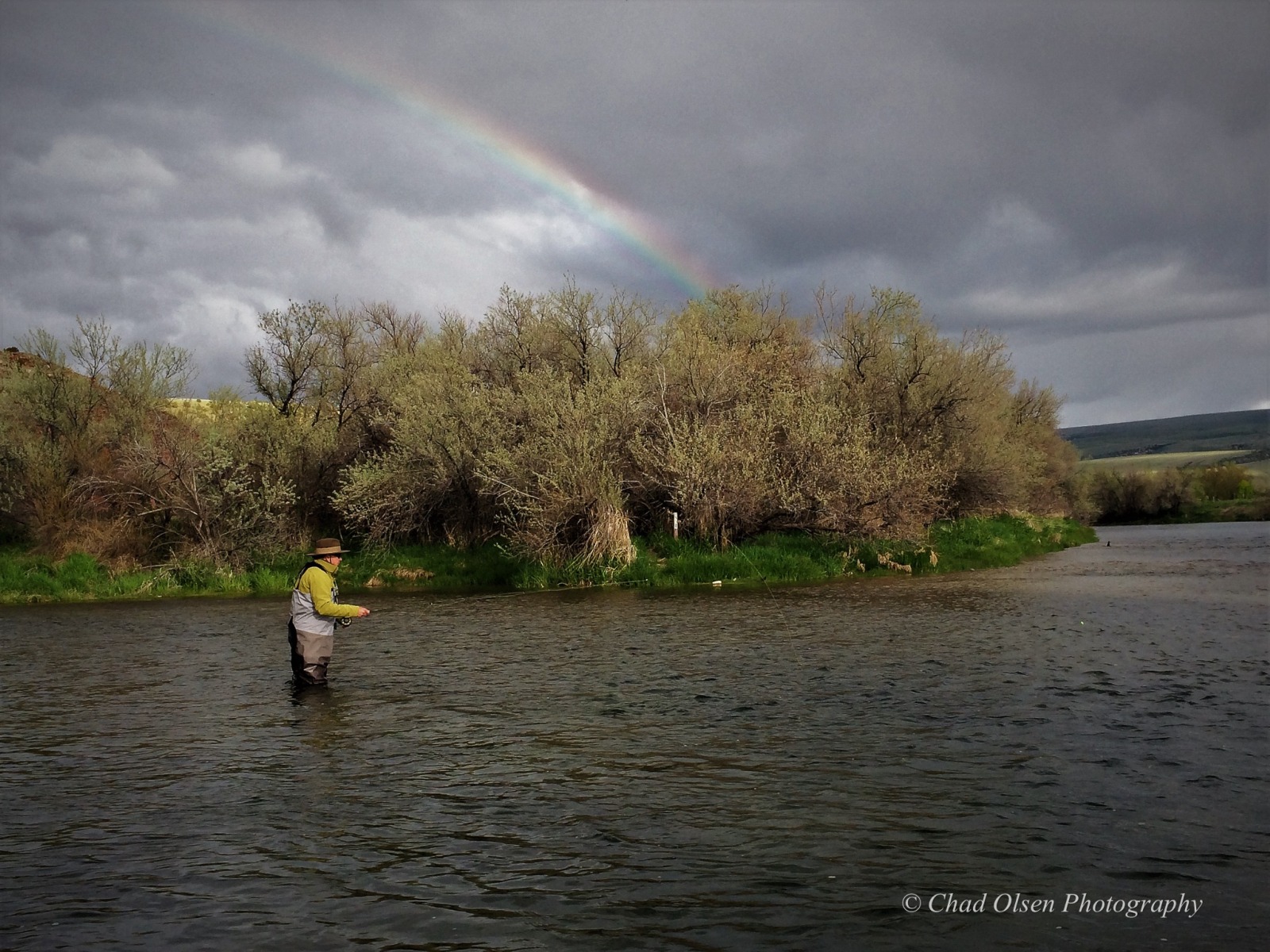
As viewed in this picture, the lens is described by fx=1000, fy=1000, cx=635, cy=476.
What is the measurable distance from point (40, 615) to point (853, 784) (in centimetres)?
2788

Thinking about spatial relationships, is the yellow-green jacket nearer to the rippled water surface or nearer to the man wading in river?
the man wading in river

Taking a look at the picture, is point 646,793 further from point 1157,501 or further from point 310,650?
point 1157,501

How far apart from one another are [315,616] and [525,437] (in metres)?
22.1

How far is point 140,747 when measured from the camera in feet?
39.9

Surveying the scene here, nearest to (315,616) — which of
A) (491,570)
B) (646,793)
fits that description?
(646,793)

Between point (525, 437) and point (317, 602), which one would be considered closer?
point (317, 602)

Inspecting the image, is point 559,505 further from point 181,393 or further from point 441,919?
point 441,919

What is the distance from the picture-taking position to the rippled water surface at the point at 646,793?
6879 mm

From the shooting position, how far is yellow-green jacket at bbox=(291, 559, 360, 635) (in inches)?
593

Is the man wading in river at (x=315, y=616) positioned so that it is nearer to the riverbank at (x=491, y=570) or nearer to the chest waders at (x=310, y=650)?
the chest waders at (x=310, y=650)


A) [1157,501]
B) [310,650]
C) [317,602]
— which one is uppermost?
[317,602]

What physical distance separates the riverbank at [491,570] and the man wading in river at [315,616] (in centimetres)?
1766

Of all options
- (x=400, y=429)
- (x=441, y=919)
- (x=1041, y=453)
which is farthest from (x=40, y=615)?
(x=1041, y=453)

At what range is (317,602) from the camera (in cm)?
1512
